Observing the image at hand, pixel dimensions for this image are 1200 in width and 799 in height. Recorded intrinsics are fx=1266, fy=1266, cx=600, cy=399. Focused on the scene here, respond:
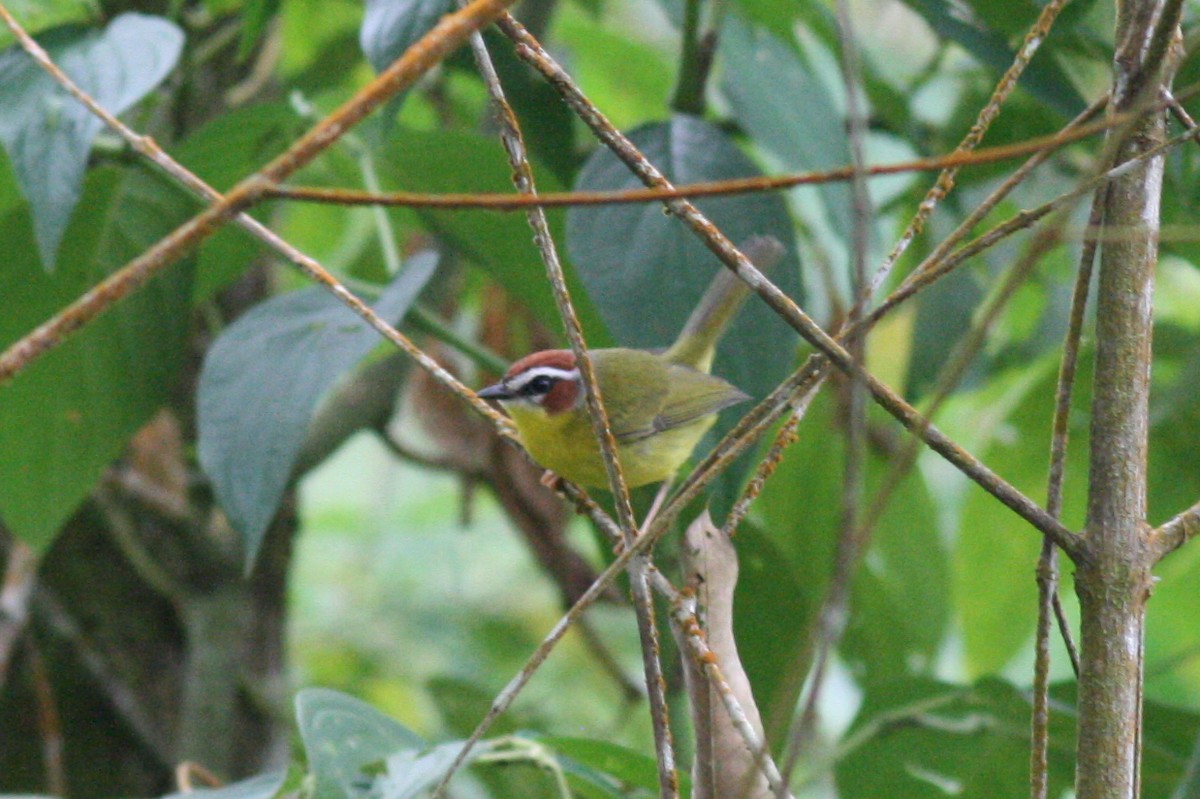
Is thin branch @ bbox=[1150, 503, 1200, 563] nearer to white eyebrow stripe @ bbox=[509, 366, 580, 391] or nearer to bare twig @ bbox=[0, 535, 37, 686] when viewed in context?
white eyebrow stripe @ bbox=[509, 366, 580, 391]

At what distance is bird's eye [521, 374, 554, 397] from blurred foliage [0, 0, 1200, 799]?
159mm

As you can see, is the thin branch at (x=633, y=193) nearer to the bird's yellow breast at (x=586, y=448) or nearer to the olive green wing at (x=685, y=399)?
the bird's yellow breast at (x=586, y=448)

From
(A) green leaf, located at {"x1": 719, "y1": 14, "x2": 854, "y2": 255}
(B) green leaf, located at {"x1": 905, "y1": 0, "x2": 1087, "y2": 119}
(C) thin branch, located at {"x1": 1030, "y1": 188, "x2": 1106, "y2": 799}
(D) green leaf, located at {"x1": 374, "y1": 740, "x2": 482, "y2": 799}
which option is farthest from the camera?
(A) green leaf, located at {"x1": 719, "y1": 14, "x2": 854, "y2": 255}

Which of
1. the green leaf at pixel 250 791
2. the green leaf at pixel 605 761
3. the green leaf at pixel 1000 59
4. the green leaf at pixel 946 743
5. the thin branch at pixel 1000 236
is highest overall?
the green leaf at pixel 1000 59

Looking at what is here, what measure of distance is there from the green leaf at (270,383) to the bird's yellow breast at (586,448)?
15.5 inches

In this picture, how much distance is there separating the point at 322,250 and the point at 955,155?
2.14 metres

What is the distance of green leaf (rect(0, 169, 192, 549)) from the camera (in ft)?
5.43

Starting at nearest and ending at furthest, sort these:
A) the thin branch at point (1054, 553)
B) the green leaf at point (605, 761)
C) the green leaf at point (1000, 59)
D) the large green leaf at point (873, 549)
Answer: the thin branch at point (1054, 553) < the green leaf at point (605, 761) < the green leaf at point (1000, 59) < the large green leaf at point (873, 549)

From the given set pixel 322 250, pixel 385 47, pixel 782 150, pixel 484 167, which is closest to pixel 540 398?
pixel 484 167

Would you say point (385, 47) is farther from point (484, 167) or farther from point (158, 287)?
point (158, 287)

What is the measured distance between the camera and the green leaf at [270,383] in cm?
137

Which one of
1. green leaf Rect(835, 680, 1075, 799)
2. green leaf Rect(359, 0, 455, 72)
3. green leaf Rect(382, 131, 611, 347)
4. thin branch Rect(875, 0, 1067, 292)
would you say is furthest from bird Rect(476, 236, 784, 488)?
thin branch Rect(875, 0, 1067, 292)

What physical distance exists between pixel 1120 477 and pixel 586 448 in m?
1.06

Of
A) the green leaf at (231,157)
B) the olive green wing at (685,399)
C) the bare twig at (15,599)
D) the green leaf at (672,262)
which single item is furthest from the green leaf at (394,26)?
the bare twig at (15,599)
